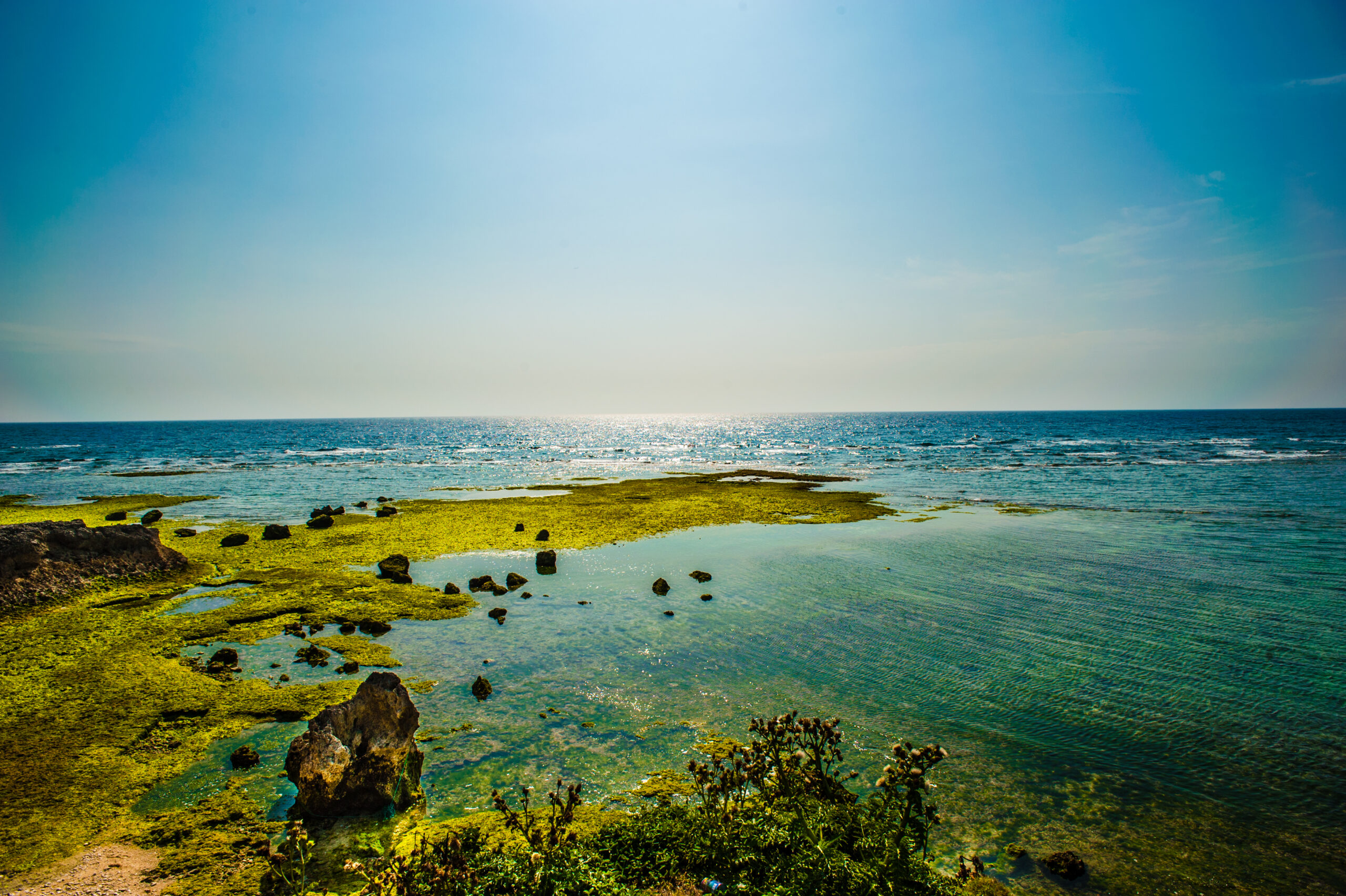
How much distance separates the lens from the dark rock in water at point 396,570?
17594mm

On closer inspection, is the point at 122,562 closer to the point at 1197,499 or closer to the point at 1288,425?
the point at 1197,499

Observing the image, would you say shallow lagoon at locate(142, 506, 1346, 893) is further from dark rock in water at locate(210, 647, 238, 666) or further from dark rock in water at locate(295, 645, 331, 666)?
dark rock in water at locate(210, 647, 238, 666)

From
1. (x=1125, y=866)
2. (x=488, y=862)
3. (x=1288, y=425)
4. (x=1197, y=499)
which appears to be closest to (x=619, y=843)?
(x=488, y=862)

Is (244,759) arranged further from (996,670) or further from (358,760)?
(996,670)

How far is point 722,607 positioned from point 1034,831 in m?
8.96

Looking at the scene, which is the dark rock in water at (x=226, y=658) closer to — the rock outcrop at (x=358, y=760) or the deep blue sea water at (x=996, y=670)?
the deep blue sea water at (x=996, y=670)

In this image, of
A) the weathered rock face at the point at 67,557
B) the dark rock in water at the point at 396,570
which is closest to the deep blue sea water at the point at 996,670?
the dark rock in water at the point at 396,570

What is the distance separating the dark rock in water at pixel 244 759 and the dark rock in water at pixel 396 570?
946 centimetres

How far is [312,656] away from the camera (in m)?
11.6

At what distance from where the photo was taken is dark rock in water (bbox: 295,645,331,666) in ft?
37.9

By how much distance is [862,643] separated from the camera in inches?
504

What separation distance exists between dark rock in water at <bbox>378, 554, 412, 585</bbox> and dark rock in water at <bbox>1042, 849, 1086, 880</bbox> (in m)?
16.3

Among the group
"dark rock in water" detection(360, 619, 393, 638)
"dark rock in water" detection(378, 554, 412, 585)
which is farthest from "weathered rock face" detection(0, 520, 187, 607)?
"dark rock in water" detection(360, 619, 393, 638)

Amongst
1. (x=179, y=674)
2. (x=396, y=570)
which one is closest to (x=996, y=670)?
(x=179, y=674)
